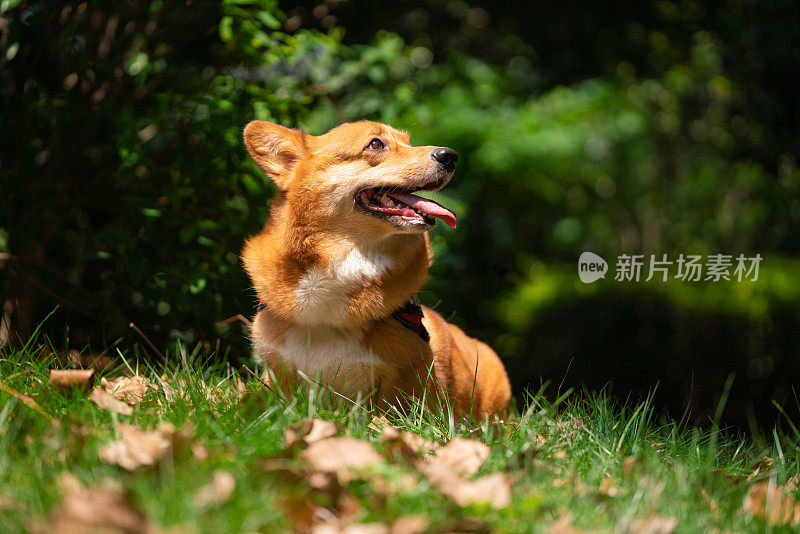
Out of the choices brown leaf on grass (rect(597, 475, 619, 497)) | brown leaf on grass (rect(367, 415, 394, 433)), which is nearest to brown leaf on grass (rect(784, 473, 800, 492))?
brown leaf on grass (rect(597, 475, 619, 497))

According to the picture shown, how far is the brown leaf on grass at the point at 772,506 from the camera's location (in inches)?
66.2

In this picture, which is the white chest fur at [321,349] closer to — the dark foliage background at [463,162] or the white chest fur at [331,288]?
the white chest fur at [331,288]

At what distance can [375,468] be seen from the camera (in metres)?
1.50

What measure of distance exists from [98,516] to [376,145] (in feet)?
6.46

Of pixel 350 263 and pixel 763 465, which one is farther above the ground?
pixel 350 263

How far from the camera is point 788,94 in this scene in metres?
4.82

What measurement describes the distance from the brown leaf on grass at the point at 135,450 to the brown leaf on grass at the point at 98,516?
196 mm

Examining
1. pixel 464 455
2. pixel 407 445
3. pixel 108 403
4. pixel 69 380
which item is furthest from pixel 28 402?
pixel 464 455

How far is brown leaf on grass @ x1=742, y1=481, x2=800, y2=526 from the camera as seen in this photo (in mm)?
1681

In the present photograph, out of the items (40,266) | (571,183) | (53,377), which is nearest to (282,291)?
(53,377)

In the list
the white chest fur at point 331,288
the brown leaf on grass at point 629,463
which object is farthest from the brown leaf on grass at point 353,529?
the white chest fur at point 331,288

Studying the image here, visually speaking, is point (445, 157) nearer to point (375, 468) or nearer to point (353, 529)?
point (375, 468)

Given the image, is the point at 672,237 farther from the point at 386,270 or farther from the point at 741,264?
the point at 386,270

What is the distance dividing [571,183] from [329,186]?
311 inches
